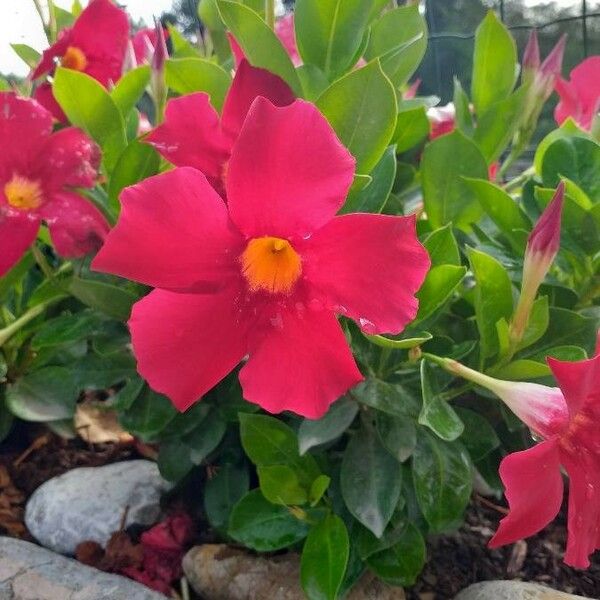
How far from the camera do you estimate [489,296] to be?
A: 2.81 feet

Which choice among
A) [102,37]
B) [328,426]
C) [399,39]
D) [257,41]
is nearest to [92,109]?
[102,37]

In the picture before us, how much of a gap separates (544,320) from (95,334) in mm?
619

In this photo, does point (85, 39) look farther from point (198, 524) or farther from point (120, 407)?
point (198, 524)

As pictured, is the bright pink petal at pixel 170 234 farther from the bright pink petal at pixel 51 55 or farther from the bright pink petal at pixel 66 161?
the bright pink petal at pixel 51 55

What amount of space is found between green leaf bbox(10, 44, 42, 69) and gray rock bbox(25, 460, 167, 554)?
2.60 ft

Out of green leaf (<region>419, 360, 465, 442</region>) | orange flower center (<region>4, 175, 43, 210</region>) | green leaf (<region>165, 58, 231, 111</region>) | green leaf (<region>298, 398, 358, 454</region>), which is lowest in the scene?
green leaf (<region>298, 398, 358, 454</region>)

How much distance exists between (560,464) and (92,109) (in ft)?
2.52

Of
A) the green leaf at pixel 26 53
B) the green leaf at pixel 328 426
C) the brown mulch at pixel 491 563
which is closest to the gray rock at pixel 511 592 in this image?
the brown mulch at pixel 491 563

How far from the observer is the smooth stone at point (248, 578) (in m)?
1.08

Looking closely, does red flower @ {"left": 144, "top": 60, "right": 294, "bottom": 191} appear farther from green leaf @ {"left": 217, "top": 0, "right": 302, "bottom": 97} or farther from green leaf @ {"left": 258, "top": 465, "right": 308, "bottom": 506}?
green leaf @ {"left": 258, "top": 465, "right": 308, "bottom": 506}

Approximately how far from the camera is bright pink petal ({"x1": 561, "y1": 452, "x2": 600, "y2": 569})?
662 millimetres

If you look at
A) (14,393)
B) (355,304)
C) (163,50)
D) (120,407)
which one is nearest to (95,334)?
(120,407)

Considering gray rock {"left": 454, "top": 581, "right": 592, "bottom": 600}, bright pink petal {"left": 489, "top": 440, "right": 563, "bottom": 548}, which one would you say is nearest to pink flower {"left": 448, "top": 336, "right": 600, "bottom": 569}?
bright pink petal {"left": 489, "top": 440, "right": 563, "bottom": 548}

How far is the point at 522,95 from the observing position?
1087mm
